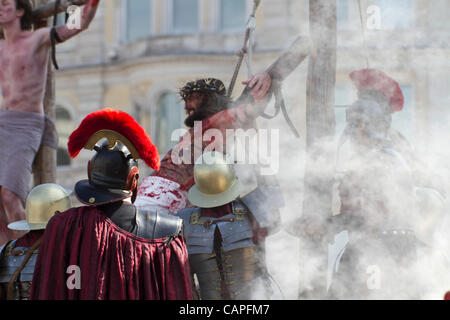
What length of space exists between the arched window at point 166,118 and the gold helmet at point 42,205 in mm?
9204

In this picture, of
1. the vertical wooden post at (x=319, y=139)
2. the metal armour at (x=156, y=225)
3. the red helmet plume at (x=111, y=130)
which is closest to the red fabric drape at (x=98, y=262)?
the metal armour at (x=156, y=225)

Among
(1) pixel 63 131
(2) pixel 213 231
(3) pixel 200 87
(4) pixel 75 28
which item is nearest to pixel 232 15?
(1) pixel 63 131

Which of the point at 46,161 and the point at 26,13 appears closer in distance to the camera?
the point at 46,161

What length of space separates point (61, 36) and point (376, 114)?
258cm

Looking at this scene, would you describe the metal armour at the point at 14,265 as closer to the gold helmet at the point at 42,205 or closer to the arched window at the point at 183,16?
the gold helmet at the point at 42,205

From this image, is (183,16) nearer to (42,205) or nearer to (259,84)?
A: (259,84)

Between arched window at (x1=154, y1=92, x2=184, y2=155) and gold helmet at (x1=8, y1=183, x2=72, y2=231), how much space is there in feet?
30.2

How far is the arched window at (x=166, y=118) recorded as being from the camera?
13.6m

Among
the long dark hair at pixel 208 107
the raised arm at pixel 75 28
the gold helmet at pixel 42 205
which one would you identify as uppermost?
the raised arm at pixel 75 28

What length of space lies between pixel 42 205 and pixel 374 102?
2.36 m

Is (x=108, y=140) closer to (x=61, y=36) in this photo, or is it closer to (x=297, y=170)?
(x=61, y=36)

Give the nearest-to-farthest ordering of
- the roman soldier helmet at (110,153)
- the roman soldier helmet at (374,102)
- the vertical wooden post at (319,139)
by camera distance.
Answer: the roman soldier helmet at (110,153) < the vertical wooden post at (319,139) < the roman soldier helmet at (374,102)

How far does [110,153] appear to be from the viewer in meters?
3.46

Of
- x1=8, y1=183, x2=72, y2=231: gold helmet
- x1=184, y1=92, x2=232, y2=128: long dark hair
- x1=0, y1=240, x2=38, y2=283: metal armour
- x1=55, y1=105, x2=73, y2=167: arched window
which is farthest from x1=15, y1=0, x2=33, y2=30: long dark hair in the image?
x1=55, y1=105, x2=73, y2=167: arched window
